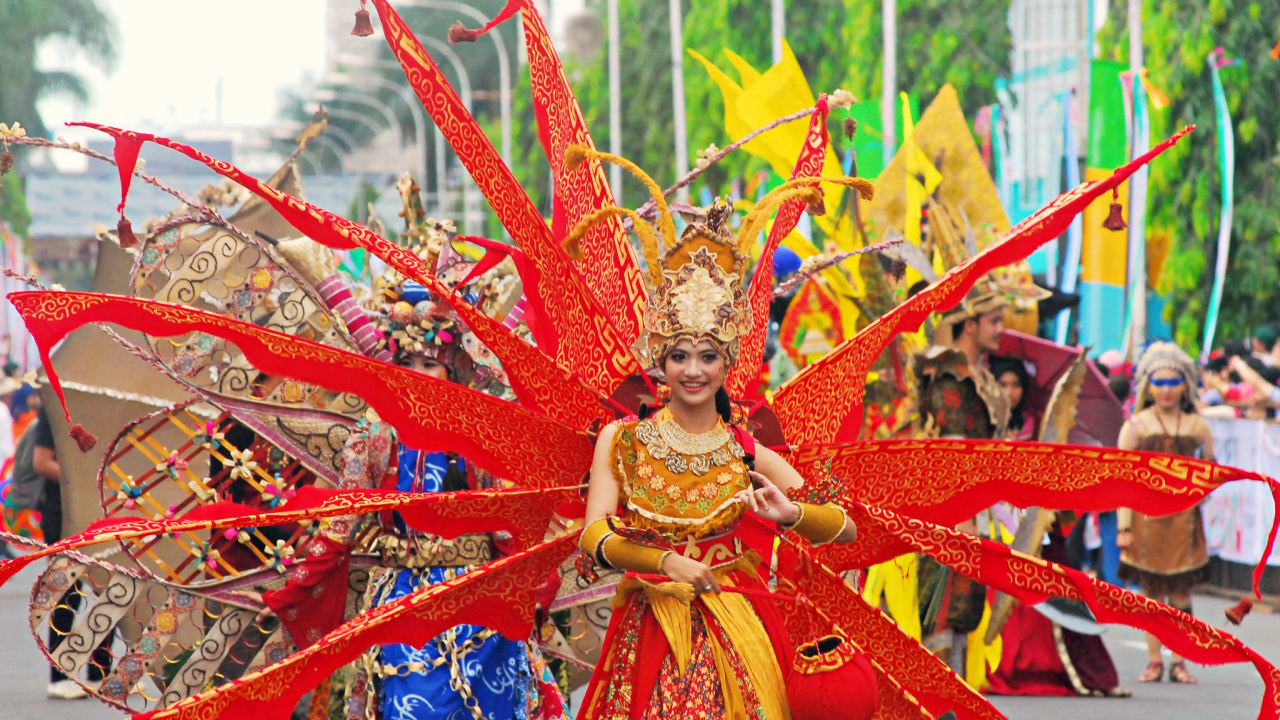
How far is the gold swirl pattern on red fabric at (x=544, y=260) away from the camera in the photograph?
652cm

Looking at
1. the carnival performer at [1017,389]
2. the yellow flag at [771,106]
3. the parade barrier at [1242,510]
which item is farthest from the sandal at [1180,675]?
the yellow flag at [771,106]

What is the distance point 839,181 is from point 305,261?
8.98ft

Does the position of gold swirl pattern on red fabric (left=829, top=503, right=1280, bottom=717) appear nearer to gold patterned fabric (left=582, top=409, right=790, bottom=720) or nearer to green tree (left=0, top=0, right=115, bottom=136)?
gold patterned fabric (left=582, top=409, right=790, bottom=720)

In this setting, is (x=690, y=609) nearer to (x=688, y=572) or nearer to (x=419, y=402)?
(x=688, y=572)

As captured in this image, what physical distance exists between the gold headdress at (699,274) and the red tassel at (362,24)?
82 cm

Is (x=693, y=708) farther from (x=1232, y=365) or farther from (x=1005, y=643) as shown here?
(x=1232, y=365)

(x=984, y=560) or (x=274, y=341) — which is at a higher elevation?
(x=274, y=341)

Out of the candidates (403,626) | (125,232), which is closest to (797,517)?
(403,626)

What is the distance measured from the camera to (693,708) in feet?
19.1

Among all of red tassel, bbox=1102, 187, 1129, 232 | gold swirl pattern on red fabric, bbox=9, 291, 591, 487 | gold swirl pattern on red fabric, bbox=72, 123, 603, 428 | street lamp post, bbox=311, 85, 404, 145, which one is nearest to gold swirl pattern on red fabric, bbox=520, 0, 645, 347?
gold swirl pattern on red fabric, bbox=72, 123, 603, 428

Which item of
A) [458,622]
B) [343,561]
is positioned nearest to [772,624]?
[458,622]

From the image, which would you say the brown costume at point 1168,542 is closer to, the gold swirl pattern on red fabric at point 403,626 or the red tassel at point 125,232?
the gold swirl pattern on red fabric at point 403,626

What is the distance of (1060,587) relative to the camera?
6191 millimetres

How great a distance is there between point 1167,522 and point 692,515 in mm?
7900
